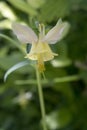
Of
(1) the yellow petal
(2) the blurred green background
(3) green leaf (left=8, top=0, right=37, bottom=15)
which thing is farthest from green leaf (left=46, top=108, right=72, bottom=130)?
(1) the yellow petal

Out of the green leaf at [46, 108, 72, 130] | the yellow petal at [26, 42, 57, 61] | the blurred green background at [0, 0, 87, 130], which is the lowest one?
the yellow petal at [26, 42, 57, 61]

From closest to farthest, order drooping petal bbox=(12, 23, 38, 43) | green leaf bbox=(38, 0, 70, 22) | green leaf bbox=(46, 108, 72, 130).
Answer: drooping petal bbox=(12, 23, 38, 43) → green leaf bbox=(38, 0, 70, 22) → green leaf bbox=(46, 108, 72, 130)

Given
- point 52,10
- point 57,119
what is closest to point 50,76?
point 57,119

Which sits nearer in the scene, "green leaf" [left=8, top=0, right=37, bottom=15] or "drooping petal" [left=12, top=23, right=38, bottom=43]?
"drooping petal" [left=12, top=23, right=38, bottom=43]

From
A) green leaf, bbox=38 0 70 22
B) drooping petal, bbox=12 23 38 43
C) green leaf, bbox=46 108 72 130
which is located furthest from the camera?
green leaf, bbox=46 108 72 130

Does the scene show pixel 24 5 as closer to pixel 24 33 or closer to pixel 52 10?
pixel 52 10

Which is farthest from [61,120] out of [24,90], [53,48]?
[53,48]

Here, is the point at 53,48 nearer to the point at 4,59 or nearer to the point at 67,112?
the point at 4,59

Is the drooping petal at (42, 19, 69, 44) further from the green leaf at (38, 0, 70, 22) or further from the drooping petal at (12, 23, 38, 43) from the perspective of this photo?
the green leaf at (38, 0, 70, 22)
